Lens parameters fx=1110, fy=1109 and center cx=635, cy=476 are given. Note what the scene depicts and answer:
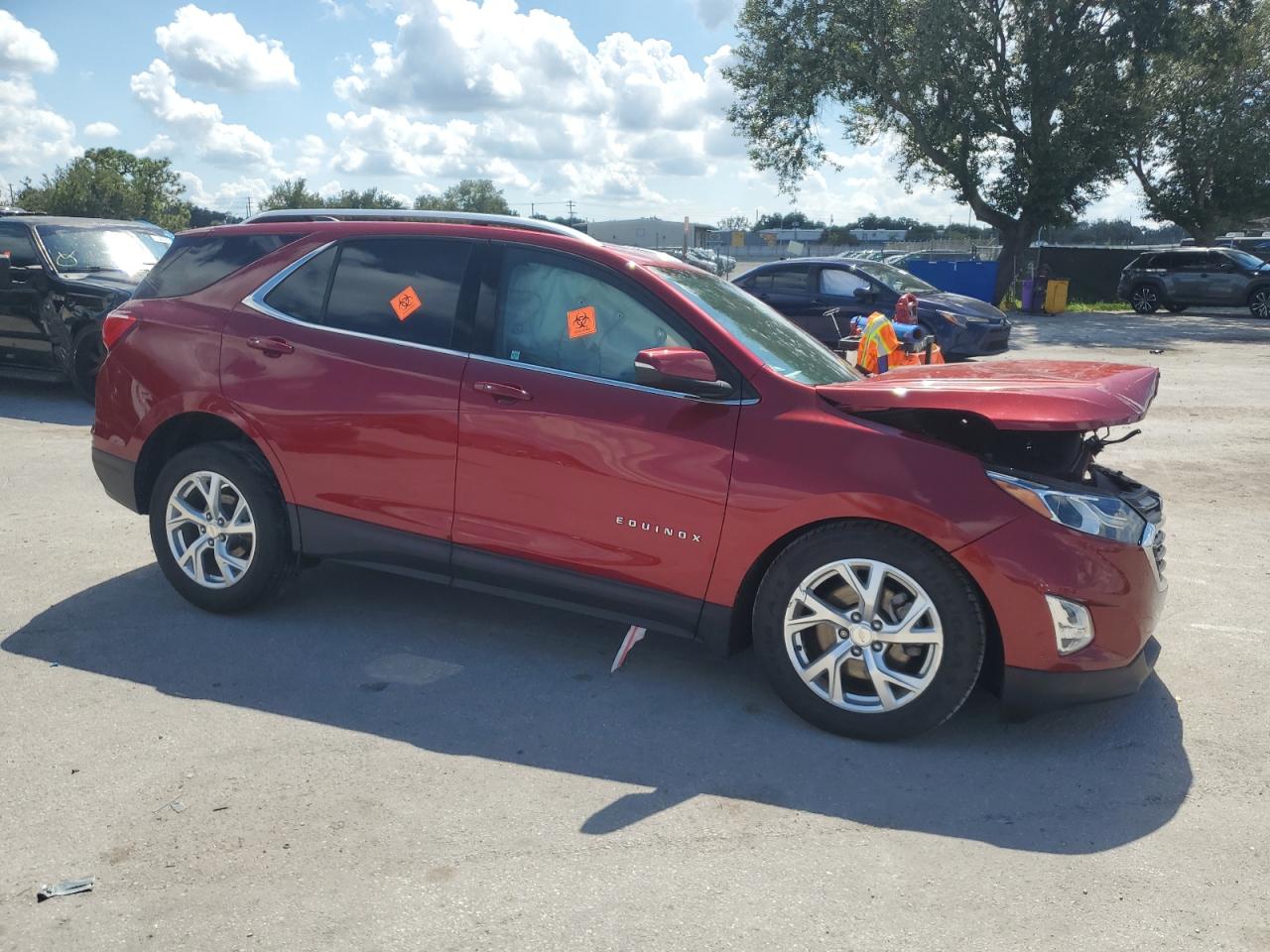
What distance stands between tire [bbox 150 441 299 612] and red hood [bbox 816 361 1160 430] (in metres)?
2.53

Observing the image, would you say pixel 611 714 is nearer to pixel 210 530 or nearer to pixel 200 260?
pixel 210 530

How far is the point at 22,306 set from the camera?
11.0m

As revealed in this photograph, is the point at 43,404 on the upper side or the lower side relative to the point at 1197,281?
lower

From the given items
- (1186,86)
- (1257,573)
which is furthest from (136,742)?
(1186,86)

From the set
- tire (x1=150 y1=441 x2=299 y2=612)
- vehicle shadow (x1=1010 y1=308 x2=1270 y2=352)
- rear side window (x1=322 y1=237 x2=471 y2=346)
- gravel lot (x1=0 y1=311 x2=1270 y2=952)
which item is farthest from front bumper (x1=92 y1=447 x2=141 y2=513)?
vehicle shadow (x1=1010 y1=308 x2=1270 y2=352)

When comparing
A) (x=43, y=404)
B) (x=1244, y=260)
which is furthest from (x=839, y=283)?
(x=1244, y=260)

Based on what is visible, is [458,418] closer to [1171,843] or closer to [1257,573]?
[1171,843]

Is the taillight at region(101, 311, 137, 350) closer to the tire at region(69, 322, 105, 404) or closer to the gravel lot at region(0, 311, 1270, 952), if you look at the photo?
Answer: the gravel lot at region(0, 311, 1270, 952)

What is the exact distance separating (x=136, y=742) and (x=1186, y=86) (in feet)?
150

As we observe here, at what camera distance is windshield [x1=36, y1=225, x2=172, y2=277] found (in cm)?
1131

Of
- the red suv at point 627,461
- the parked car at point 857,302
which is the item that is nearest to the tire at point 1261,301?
the parked car at point 857,302

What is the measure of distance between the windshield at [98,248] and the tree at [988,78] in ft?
71.1

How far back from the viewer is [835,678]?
3.99 metres

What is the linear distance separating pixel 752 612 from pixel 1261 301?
28458 millimetres
